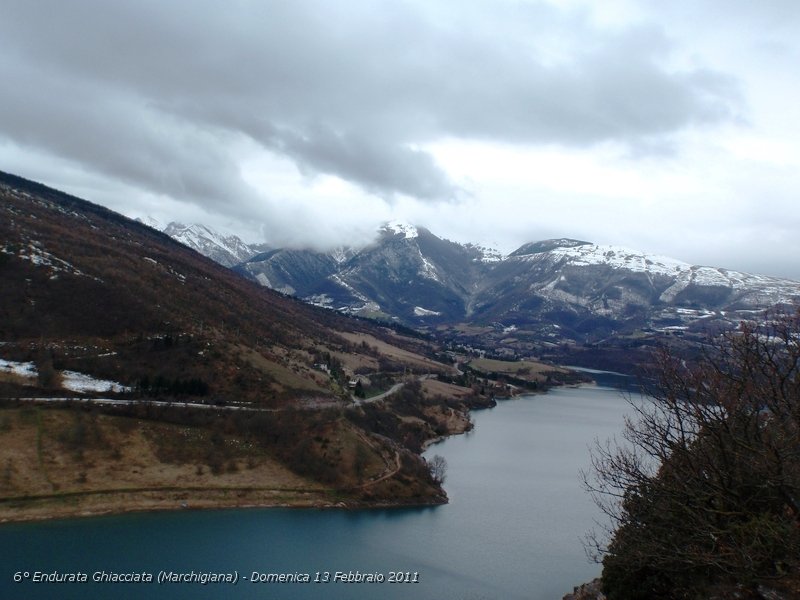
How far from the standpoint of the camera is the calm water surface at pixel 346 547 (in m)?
38.1

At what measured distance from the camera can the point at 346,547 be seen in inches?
1828

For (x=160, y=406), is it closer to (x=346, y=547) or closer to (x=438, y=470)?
(x=346, y=547)

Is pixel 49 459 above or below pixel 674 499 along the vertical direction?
below

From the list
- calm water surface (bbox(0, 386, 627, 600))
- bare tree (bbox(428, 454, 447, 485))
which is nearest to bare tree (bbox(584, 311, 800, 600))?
calm water surface (bbox(0, 386, 627, 600))

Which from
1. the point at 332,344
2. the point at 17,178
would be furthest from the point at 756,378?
the point at 17,178

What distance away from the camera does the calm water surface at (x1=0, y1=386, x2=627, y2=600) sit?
38.1 metres

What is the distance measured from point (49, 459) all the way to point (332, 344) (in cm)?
9041

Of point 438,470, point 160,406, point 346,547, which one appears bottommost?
point 346,547

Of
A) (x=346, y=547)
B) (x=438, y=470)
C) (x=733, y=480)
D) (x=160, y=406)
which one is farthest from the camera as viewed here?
(x=438, y=470)

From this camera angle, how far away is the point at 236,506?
5353 centimetres

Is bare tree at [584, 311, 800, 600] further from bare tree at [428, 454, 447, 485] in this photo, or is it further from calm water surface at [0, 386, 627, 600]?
bare tree at [428, 454, 447, 485]

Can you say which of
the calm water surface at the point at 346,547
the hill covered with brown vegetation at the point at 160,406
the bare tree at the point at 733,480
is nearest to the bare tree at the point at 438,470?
the hill covered with brown vegetation at the point at 160,406

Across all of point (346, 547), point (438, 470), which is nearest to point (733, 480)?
point (346, 547)

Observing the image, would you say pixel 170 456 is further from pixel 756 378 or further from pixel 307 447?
pixel 756 378
